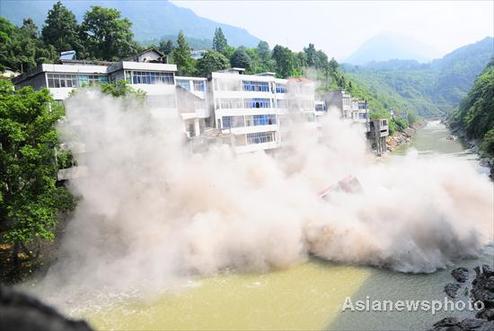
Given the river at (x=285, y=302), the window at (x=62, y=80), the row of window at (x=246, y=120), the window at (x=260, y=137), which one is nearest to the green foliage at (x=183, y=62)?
the row of window at (x=246, y=120)

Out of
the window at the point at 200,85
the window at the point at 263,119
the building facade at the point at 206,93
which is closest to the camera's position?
the building facade at the point at 206,93

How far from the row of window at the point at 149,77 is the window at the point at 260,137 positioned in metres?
11.5

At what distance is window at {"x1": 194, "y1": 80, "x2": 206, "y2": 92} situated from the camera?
128ft

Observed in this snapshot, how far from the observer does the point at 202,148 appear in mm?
34094

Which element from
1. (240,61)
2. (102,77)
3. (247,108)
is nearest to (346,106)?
(240,61)

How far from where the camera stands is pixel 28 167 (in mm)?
20375

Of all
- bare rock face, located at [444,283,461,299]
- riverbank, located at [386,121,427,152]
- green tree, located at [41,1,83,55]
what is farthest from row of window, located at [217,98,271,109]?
riverbank, located at [386,121,427,152]

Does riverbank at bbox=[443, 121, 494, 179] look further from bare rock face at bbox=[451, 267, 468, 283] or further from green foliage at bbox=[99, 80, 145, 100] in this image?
green foliage at bbox=[99, 80, 145, 100]

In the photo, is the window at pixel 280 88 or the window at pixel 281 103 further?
the window at pixel 281 103

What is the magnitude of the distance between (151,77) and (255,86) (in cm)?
1407

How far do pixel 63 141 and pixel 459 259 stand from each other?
65.7ft

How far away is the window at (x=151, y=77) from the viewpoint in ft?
106

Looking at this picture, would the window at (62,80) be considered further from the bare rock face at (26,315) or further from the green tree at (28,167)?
the bare rock face at (26,315)

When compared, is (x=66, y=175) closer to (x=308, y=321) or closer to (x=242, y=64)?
(x=308, y=321)
